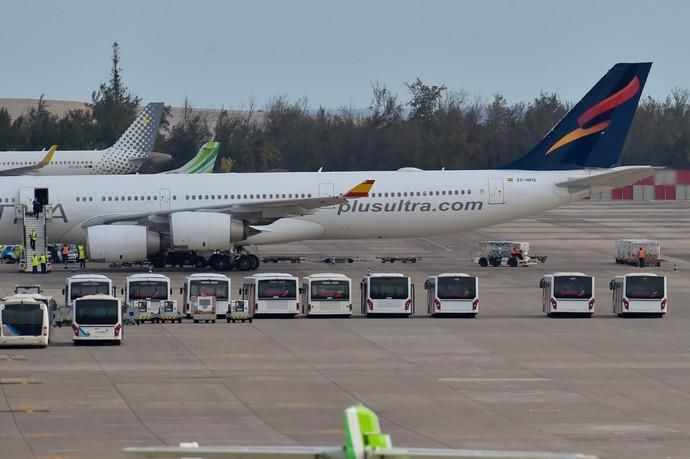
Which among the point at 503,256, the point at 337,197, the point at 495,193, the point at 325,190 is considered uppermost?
the point at 325,190

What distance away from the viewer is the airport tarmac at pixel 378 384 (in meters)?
26.7

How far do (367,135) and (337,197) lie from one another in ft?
174

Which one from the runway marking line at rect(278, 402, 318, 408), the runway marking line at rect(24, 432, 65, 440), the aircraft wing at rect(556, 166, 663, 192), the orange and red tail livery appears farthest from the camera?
the aircraft wing at rect(556, 166, 663, 192)

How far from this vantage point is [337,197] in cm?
5972

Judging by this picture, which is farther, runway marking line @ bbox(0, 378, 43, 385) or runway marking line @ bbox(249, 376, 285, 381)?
runway marking line @ bbox(249, 376, 285, 381)

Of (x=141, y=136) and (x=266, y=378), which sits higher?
(x=141, y=136)

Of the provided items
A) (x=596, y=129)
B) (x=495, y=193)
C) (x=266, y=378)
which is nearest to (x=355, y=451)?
(x=266, y=378)

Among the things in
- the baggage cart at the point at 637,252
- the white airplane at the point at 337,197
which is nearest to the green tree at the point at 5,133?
the white airplane at the point at 337,197

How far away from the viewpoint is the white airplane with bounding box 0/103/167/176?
88312 millimetres

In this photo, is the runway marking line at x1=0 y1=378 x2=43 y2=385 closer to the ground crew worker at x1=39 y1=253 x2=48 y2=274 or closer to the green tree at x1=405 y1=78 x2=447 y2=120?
the ground crew worker at x1=39 y1=253 x2=48 y2=274

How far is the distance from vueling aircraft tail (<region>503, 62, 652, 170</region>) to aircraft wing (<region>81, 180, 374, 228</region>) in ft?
26.0

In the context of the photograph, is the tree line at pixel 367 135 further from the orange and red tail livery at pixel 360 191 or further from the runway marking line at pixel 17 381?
the runway marking line at pixel 17 381

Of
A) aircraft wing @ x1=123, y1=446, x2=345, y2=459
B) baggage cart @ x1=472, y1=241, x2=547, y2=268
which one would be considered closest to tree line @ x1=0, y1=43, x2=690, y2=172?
baggage cart @ x1=472, y1=241, x2=547, y2=268

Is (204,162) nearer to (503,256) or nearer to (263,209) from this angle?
(503,256)
